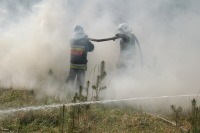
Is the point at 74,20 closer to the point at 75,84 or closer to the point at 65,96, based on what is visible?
the point at 75,84

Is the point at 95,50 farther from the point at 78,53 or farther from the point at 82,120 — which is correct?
the point at 82,120

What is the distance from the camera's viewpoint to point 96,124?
6906 millimetres

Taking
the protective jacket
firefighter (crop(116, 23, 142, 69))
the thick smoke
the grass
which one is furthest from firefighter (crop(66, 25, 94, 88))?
the grass

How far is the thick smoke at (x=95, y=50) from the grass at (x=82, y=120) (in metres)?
1.69

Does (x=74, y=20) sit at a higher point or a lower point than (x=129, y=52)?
higher

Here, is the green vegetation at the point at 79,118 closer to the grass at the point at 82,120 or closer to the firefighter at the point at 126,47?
the grass at the point at 82,120

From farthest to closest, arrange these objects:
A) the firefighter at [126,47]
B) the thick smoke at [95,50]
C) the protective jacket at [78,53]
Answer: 1. the firefighter at [126,47]
2. the thick smoke at [95,50]
3. the protective jacket at [78,53]

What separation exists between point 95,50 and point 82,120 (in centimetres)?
748

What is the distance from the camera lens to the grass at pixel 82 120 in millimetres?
6371

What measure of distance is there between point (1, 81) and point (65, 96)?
2.21 meters

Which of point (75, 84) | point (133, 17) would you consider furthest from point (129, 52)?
point (133, 17)

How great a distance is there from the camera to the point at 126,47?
37.0ft

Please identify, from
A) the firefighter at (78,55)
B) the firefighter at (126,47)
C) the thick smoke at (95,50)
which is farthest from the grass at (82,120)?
the firefighter at (126,47)

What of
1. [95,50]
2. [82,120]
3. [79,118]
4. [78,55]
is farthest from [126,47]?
[82,120]
